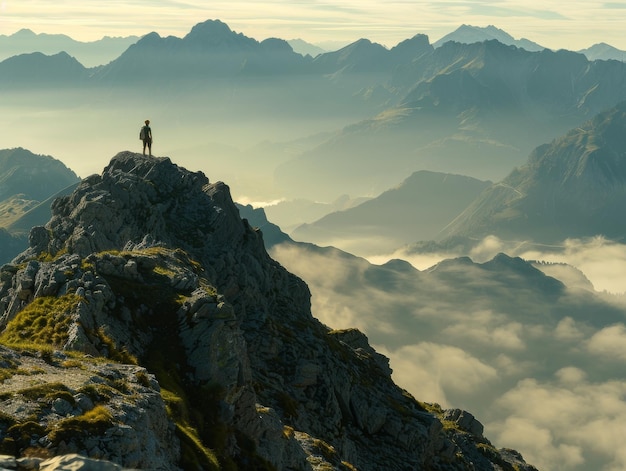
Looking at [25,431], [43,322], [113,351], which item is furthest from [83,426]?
[43,322]

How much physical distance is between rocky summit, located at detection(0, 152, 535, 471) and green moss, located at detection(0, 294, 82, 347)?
0.52 feet

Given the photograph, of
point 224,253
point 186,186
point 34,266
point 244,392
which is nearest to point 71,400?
point 244,392

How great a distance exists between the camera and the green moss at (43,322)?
200 ft

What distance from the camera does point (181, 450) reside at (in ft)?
162

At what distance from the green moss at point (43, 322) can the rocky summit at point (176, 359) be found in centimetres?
16

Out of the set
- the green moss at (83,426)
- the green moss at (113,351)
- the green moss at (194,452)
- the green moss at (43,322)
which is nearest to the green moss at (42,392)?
the green moss at (83,426)

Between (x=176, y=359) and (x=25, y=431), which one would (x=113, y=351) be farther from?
(x=25, y=431)

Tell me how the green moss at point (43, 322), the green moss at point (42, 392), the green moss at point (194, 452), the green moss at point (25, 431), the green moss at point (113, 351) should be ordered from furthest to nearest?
the green moss at point (43, 322) → the green moss at point (113, 351) → the green moss at point (194, 452) → the green moss at point (42, 392) → the green moss at point (25, 431)

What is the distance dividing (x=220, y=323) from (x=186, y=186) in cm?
7448

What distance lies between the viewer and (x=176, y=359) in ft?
213

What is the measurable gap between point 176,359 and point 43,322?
454 inches

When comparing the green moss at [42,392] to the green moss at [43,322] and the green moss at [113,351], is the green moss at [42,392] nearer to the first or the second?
the green moss at [113,351]

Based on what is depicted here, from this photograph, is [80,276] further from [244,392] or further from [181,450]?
[181,450]

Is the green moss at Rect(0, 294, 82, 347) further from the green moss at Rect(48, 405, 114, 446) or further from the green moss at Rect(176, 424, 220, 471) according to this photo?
the green moss at Rect(48, 405, 114, 446)
